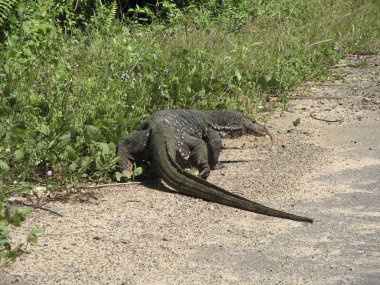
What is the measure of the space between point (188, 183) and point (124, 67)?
2.18 metres

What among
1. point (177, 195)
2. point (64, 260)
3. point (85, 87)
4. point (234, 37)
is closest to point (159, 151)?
point (177, 195)

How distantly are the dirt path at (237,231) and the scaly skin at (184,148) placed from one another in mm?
77

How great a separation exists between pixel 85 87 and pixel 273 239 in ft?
8.81

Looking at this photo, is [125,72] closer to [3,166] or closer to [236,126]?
[236,126]

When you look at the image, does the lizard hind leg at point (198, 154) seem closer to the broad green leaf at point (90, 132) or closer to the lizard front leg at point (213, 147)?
the lizard front leg at point (213, 147)

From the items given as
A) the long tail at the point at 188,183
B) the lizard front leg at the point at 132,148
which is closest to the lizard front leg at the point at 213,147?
the long tail at the point at 188,183

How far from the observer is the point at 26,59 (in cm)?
842

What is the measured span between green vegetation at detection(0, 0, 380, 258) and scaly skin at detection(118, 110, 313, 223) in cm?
28

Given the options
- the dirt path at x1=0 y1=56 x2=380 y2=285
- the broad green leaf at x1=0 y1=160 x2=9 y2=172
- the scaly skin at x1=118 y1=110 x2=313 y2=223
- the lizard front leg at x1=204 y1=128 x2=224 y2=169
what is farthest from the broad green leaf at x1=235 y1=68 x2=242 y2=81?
the broad green leaf at x1=0 y1=160 x2=9 y2=172

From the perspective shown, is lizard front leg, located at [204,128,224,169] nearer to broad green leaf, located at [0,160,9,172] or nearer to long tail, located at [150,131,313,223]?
long tail, located at [150,131,313,223]

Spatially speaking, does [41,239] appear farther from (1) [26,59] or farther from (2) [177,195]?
(1) [26,59]

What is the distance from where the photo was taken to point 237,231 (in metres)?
6.14

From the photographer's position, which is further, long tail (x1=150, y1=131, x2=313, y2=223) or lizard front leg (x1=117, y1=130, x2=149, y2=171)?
lizard front leg (x1=117, y1=130, x2=149, y2=171)

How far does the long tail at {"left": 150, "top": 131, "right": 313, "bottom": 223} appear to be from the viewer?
21.3 feet
